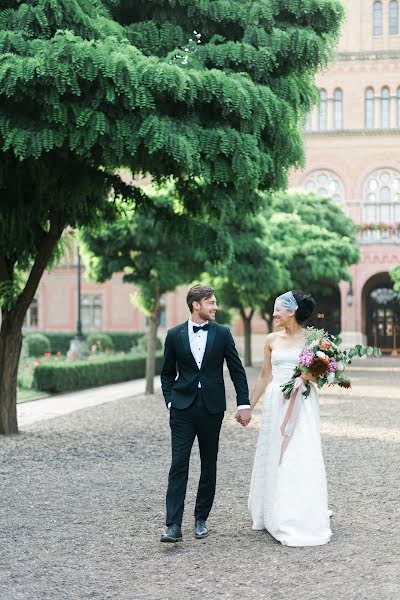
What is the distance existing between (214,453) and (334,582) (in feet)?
4.92

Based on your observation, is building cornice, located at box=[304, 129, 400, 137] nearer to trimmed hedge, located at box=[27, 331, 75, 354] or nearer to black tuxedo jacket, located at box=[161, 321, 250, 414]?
trimmed hedge, located at box=[27, 331, 75, 354]

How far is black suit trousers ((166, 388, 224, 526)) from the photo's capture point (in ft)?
20.7

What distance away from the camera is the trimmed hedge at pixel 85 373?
2030 centimetres

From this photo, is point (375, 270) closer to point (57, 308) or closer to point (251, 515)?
point (57, 308)

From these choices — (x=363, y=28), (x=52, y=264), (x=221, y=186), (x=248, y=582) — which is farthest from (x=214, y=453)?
(x=363, y=28)

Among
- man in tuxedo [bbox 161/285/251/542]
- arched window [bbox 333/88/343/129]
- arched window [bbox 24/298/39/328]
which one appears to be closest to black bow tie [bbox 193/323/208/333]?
man in tuxedo [bbox 161/285/251/542]

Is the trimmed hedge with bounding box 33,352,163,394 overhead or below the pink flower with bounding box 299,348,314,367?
below

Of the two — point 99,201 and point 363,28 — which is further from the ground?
point 363,28

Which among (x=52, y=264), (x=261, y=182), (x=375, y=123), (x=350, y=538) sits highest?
(x=375, y=123)

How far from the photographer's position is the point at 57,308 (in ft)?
153

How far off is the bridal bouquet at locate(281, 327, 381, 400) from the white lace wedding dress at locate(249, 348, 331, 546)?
0.56 feet

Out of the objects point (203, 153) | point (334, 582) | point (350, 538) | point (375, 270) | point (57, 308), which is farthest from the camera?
point (57, 308)

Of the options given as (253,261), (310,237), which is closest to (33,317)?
(310,237)

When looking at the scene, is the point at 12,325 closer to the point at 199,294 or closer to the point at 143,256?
the point at 143,256
